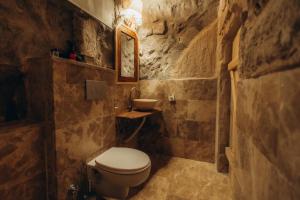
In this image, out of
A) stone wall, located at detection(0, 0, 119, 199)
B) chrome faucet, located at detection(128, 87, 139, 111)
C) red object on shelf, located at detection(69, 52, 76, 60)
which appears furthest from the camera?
chrome faucet, located at detection(128, 87, 139, 111)

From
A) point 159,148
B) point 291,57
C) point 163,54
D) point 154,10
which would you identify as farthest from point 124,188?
point 154,10

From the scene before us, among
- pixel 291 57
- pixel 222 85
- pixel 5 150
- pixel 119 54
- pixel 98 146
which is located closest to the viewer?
pixel 291 57

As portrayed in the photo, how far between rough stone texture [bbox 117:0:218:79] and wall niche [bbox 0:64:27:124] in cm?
155

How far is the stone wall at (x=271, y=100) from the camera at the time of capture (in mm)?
303

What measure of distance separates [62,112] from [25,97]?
0.33 meters

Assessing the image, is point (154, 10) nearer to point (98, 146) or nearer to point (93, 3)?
point (93, 3)

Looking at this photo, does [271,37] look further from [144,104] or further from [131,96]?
[131,96]

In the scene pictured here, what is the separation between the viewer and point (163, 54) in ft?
7.99

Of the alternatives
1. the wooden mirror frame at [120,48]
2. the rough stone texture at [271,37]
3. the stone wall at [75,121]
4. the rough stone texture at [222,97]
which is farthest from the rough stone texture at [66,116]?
the rough stone texture at [222,97]

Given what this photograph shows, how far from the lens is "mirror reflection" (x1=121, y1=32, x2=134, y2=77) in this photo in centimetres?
220

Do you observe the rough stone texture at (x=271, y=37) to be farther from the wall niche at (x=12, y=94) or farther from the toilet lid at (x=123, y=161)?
the wall niche at (x=12, y=94)

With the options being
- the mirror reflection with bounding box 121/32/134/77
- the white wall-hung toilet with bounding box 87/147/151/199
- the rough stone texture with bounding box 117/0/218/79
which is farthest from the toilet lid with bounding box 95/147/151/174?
the rough stone texture with bounding box 117/0/218/79

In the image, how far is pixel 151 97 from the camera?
2.51 m

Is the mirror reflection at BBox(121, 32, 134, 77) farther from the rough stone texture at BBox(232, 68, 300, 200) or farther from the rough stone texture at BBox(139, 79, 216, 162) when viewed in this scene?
the rough stone texture at BBox(232, 68, 300, 200)
